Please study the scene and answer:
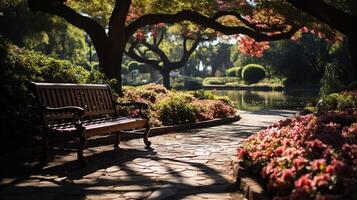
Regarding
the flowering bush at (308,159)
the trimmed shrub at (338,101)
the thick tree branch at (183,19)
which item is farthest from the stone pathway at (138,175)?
the thick tree branch at (183,19)

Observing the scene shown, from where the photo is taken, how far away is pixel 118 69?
47.2ft

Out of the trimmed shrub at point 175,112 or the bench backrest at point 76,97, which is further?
the trimmed shrub at point 175,112

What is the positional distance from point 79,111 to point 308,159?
3.47m

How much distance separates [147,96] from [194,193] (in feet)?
32.5

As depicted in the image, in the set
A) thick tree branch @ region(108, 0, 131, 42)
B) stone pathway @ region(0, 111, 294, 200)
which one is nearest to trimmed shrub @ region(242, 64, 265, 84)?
thick tree branch @ region(108, 0, 131, 42)

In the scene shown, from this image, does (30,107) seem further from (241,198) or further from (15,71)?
(241,198)

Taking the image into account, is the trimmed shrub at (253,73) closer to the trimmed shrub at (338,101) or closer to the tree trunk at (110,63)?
the tree trunk at (110,63)

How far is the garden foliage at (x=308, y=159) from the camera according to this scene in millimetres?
3724

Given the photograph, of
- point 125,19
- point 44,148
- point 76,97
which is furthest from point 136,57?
point 44,148

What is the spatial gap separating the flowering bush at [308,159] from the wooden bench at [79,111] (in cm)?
229

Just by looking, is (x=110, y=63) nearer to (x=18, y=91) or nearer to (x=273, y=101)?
(x=18, y=91)

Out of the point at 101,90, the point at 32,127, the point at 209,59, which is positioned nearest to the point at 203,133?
the point at 101,90

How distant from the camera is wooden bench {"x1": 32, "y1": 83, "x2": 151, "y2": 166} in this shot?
21.4ft

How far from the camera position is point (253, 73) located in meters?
58.0
